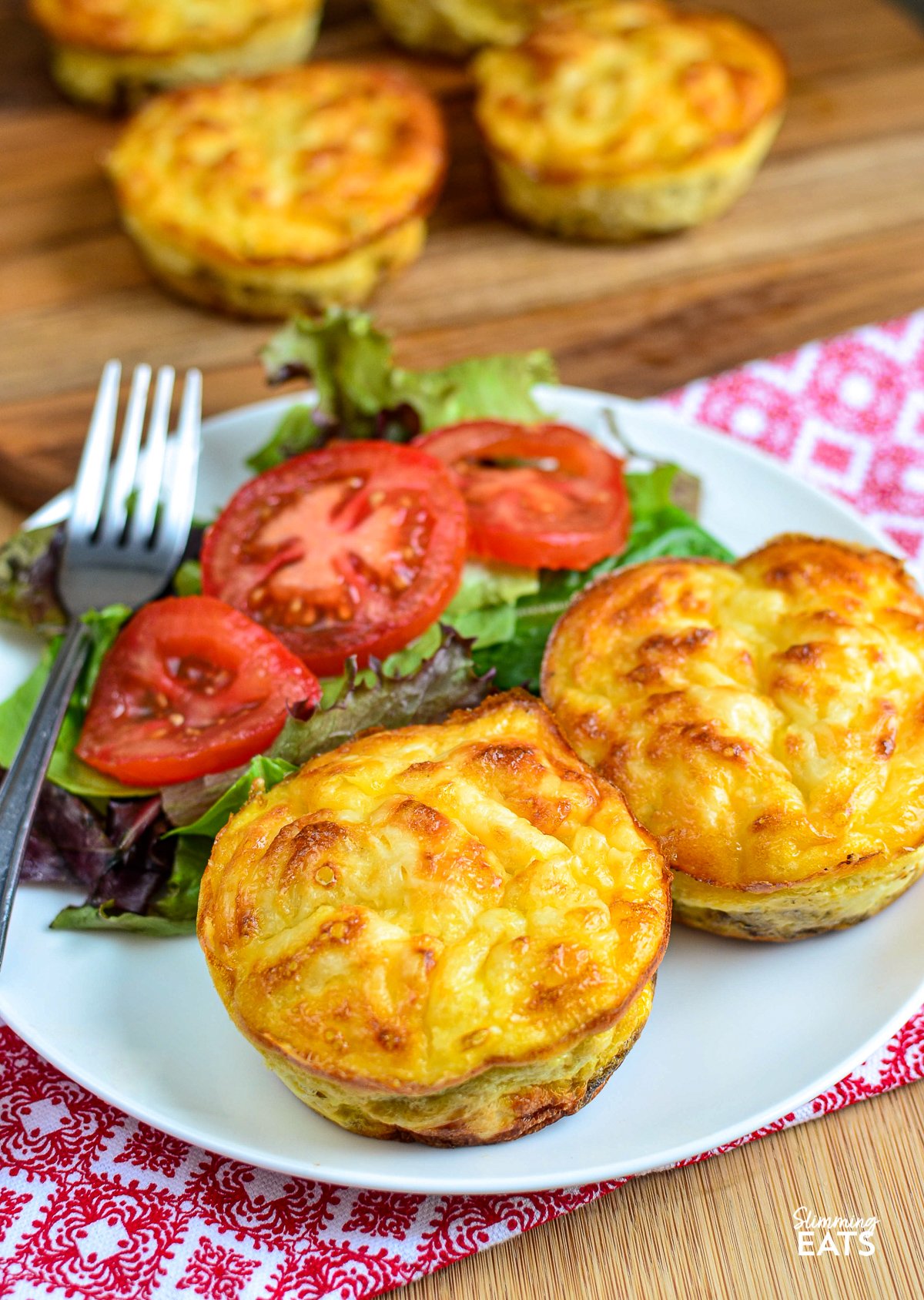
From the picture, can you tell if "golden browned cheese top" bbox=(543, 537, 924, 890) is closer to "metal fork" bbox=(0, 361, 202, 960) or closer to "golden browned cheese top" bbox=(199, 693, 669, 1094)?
"golden browned cheese top" bbox=(199, 693, 669, 1094)

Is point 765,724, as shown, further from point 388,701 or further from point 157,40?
point 157,40

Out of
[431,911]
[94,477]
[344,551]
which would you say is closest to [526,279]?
[94,477]

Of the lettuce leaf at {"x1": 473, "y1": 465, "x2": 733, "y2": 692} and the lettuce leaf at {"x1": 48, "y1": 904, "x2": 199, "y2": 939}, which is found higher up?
the lettuce leaf at {"x1": 473, "y1": 465, "x2": 733, "y2": 692}

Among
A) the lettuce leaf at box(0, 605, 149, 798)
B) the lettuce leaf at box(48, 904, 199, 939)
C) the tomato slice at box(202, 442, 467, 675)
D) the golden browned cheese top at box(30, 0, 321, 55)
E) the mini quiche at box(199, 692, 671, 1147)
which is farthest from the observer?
the golden browned cheese top at box(30, 0, 321, 55)

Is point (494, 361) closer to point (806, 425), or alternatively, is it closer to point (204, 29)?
point (806, 425)

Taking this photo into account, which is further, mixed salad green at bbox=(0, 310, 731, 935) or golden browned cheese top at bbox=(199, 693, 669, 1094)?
mixed salad green at bbox=(0, 310, 731, 935)

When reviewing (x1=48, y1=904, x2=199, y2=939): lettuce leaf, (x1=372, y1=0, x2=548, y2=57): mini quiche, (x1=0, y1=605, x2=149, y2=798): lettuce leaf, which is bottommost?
(x1=48, y1=904, x2=199, y2=939): lettuce leaf

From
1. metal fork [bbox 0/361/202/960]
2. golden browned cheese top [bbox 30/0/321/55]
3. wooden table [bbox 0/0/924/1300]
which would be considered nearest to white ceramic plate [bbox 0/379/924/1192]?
metal fork [bbox 0/361/202/960]

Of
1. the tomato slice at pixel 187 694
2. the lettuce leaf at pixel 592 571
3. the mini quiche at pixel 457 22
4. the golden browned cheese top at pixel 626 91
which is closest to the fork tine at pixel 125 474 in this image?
the tomato slice at pixel 187 694
